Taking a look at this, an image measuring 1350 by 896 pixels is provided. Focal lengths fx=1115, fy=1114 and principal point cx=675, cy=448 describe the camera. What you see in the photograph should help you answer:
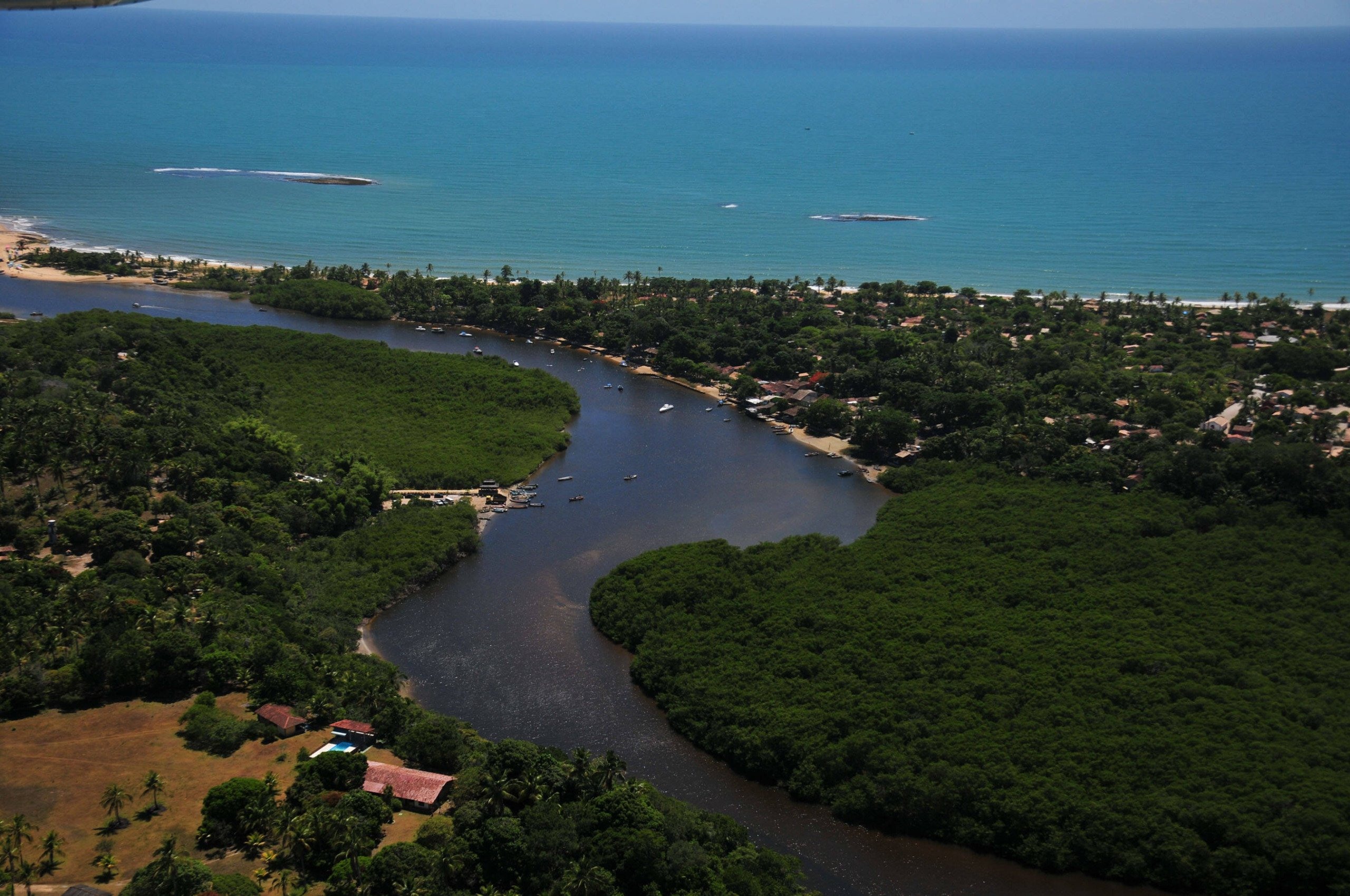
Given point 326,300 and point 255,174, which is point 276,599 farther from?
point 255,174

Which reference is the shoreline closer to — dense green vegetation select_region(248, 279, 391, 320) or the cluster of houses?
dense green vegetation select_region(248, 279, 391, 320)

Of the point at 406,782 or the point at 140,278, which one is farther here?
the point at 140,278

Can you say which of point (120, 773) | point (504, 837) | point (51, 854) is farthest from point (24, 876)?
point (504, 837)

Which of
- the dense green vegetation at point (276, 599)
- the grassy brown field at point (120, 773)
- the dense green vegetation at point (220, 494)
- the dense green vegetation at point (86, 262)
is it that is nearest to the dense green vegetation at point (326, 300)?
the dense green vegetation at point (220, 494)

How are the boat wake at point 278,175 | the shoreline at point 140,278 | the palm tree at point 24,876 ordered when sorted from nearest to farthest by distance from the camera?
1. the palm tree at point 24,876
2. the shoreline at point 140,278
3. the boat wake at point 278,175

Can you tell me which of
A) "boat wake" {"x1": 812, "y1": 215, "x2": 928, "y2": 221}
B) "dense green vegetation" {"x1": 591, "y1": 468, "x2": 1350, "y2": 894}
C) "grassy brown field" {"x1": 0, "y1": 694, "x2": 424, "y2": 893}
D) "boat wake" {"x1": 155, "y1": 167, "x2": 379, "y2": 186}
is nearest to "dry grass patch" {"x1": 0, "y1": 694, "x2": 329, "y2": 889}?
"grassy brown field" {"x1": 0, "y1": 694, "x2": 424, "y2": 893}

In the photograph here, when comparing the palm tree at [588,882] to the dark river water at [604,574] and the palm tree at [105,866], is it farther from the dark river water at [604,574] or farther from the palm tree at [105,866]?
the palm tree at [105,866]

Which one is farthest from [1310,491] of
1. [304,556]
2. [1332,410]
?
[304,556]
